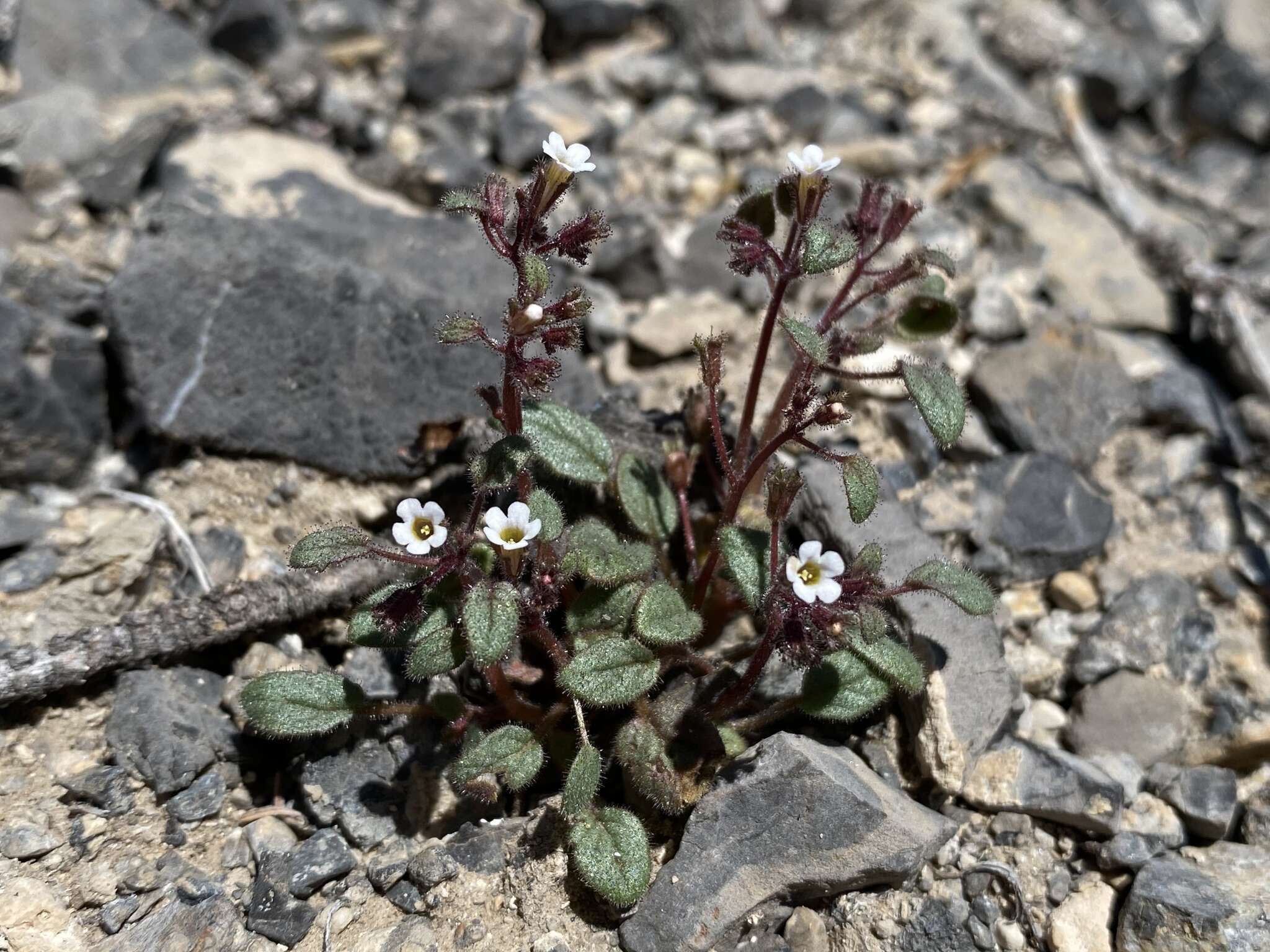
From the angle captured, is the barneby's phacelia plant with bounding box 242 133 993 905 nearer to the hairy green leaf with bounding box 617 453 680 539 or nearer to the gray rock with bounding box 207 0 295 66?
the hairy green leaf with bounding box 617 453 680 539

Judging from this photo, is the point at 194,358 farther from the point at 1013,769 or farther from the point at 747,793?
the point at 1013,769

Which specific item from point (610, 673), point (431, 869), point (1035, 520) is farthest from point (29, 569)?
point (1035, 520)

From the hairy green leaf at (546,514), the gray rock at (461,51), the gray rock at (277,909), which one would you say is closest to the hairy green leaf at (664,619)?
the hairy green leaf at (546,514)

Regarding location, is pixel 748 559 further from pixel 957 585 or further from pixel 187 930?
pixel 187 930

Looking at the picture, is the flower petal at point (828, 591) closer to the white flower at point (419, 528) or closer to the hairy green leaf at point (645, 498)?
the hairy green leaf at point (645, 498)

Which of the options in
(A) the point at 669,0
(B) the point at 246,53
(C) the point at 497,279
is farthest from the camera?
(A) the point at 669,0

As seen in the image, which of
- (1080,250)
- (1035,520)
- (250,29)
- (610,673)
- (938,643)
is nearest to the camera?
(610,673)

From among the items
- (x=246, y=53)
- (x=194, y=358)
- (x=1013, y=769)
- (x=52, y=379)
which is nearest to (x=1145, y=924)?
(x=1013, y=769)
